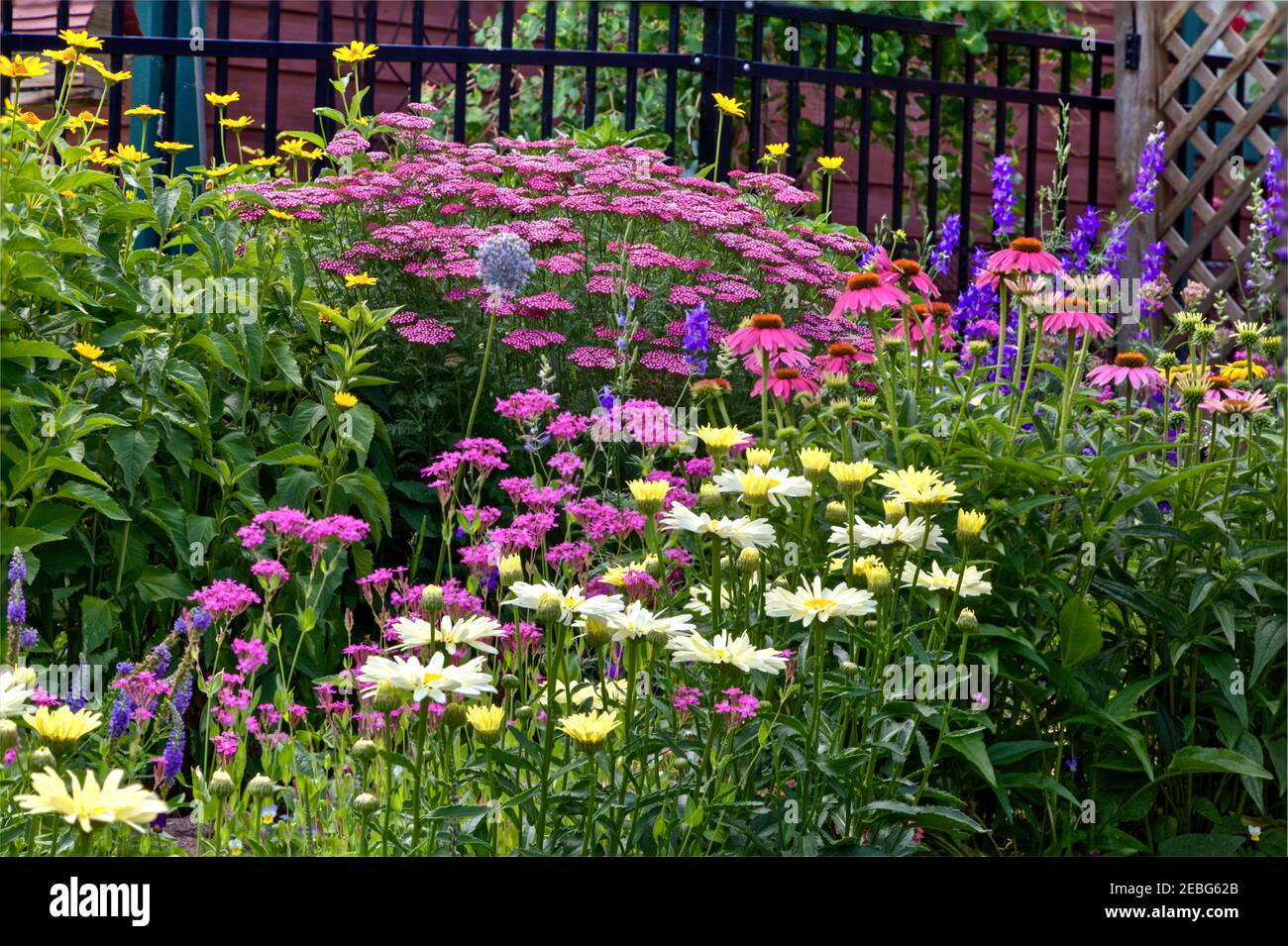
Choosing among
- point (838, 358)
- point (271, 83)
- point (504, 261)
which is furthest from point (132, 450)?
point (271, 83)

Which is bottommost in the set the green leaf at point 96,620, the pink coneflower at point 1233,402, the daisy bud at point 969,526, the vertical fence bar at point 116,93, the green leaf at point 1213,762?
the green leaf at point 96,620

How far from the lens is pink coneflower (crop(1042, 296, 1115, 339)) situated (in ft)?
7.39

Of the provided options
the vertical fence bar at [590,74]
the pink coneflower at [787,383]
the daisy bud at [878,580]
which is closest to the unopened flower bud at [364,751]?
the daisy bud at [878,580]

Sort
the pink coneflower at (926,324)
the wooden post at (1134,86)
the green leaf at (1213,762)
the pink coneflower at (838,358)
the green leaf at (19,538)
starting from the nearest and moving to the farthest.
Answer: the green leaf at (1213,762)
the green leaf at (19,538)
the pink coneflower at (838,358)
the pink coneflower at (926,324)
the wooden post at (1134,86)

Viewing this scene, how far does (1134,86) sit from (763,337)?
14.9ft

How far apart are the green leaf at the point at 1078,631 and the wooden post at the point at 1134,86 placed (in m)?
4.40

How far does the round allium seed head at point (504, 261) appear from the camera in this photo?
109 inches

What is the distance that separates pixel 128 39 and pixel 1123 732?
389cm

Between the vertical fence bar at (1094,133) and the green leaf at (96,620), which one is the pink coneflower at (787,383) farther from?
the vertical fence bar at (1094,133)

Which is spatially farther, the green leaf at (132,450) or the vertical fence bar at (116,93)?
the vertical fence bar at (116,93)

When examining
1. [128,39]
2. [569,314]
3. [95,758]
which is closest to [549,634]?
[95,758]

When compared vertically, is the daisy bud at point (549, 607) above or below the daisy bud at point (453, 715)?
above

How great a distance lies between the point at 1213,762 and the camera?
1.94 meters
